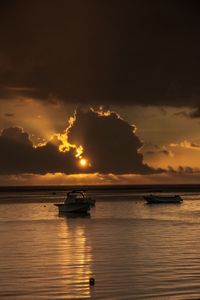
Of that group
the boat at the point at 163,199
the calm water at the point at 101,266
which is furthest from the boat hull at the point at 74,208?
the boat at the point at 163,199

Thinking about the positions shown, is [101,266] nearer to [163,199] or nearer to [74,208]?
[74,208]

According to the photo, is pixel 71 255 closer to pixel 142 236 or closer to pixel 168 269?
pixel 168 269

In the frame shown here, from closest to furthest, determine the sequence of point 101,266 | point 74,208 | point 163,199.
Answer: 1. point 101,266
2. point 74,208
3. point 163,199

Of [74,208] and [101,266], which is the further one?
[74,208]

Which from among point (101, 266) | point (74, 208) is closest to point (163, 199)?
point (74, 208)

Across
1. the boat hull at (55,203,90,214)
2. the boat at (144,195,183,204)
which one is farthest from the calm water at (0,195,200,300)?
the boat at (144,195,183,204)

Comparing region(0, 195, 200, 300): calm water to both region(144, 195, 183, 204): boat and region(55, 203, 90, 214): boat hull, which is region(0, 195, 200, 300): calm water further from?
region(144, 195, 183, 204): boat

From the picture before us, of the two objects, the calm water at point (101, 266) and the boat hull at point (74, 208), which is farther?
the boat hull at point (74, 208)

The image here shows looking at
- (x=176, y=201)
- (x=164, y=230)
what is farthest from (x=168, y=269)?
(x=176, y=201)

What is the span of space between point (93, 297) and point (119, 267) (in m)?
9.32

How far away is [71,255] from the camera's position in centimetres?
4384

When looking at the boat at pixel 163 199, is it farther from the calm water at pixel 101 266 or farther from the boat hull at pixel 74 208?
the calm water at pixel 101 266

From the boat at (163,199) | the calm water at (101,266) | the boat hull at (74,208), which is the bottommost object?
the calm water at (101,266)

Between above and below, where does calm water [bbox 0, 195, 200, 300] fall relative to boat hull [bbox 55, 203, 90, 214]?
below
